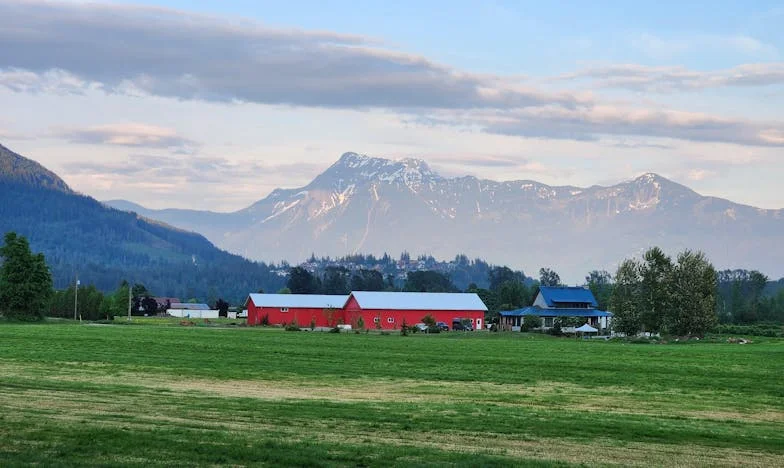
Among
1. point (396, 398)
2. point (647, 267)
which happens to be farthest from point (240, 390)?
point (647, 267)

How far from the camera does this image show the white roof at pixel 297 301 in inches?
5773

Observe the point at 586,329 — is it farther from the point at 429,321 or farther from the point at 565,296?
the point at 565,296

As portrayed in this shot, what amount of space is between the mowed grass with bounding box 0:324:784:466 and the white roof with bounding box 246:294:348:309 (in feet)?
286

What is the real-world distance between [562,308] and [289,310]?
1469 inches

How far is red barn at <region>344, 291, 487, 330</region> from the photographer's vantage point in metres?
139

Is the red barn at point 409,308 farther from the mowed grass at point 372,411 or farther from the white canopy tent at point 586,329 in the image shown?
the mowed grass at point 372,411

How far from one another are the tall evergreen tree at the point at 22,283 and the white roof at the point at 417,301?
Result: 127 ft

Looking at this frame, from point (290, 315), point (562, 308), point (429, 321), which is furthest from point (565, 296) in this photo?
point (290, 315)

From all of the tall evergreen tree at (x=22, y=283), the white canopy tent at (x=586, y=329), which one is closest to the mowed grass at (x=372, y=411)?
the tall evergreen tree at (x=22, y=283)

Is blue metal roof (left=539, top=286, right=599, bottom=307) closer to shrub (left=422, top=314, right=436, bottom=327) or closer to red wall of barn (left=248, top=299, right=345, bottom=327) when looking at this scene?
shrub (left=422, top=314, right=436, bottom=327)

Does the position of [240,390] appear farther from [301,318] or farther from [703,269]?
[301,318]

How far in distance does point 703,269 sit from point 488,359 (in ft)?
211

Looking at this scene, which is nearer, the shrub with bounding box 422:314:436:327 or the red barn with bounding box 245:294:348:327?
the shrub with bounding box 422:314:436:327

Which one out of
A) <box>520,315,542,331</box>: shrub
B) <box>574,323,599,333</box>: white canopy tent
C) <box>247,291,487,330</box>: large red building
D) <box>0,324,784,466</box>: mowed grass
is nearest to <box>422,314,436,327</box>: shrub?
<box>247,291,487,330</box>: large red building
